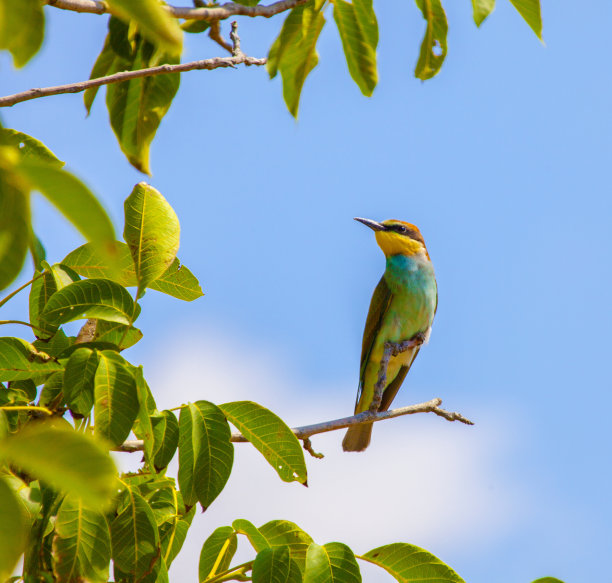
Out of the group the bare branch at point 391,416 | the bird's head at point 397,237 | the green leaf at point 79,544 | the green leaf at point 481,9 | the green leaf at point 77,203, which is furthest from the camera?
the bird's head at point 397,237

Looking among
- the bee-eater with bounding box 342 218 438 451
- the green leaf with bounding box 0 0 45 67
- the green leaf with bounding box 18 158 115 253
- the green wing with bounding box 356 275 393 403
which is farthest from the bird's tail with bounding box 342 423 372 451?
the green leaf with bounding box 18 158 115 253

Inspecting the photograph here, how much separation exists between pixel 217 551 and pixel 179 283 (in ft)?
2.63

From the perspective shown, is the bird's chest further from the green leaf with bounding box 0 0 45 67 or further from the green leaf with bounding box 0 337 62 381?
the green leaf with bounding box 0 0 45 67

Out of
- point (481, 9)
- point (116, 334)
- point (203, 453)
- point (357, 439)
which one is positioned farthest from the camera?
point (357, 439)

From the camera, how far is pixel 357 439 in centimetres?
561

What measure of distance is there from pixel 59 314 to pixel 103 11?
2.77ft

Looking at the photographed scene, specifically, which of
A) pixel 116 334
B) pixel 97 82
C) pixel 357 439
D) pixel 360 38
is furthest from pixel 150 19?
pixel 357 439

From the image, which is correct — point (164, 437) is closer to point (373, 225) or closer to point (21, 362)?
point (21, 362)

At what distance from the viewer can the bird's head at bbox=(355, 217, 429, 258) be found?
22.2ft

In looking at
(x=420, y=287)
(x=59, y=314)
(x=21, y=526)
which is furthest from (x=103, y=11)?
(x=420, y=287)

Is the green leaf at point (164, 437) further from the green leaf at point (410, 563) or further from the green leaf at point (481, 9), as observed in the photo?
the green leaf at point (481, 9)

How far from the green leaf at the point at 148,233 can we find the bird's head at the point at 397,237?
4752 millimetres

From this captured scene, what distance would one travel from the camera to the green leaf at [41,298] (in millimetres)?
2174

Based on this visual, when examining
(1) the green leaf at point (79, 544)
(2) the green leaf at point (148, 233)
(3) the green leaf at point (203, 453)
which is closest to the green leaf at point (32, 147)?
(2) the green leaf at point (148, 233)
